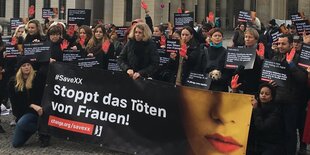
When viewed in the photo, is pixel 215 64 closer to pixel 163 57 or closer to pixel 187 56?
pixel 187 56

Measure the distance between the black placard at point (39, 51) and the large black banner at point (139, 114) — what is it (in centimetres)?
60

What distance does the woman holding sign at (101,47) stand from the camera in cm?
983

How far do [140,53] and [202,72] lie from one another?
1.10 meters

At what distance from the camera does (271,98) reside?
285 inches

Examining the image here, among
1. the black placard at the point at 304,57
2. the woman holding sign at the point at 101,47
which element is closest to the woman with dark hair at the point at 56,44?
the woman holding sign at the point at 101,47

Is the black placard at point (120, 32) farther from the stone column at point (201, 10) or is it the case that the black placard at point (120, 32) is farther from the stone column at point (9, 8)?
the stone column at point (9, 8)

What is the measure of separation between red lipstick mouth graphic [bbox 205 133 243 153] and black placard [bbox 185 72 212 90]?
1025 millimetres

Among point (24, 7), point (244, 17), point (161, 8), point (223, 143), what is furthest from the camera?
point (24, 7)

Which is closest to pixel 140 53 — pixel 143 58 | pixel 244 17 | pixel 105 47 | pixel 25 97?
pixel 143 58

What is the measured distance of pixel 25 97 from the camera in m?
8.68

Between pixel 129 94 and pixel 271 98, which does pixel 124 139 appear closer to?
pixel 129 94

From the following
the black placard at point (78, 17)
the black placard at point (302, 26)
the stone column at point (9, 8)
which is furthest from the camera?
the stone column at point (9, 8)

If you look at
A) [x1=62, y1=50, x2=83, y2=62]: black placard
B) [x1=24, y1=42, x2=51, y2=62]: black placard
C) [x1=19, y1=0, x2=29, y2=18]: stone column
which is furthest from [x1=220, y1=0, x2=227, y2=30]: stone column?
[x1=24, y1=42, x2=51, y2=62]: black placard

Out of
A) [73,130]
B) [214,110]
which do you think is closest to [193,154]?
[214,110]
